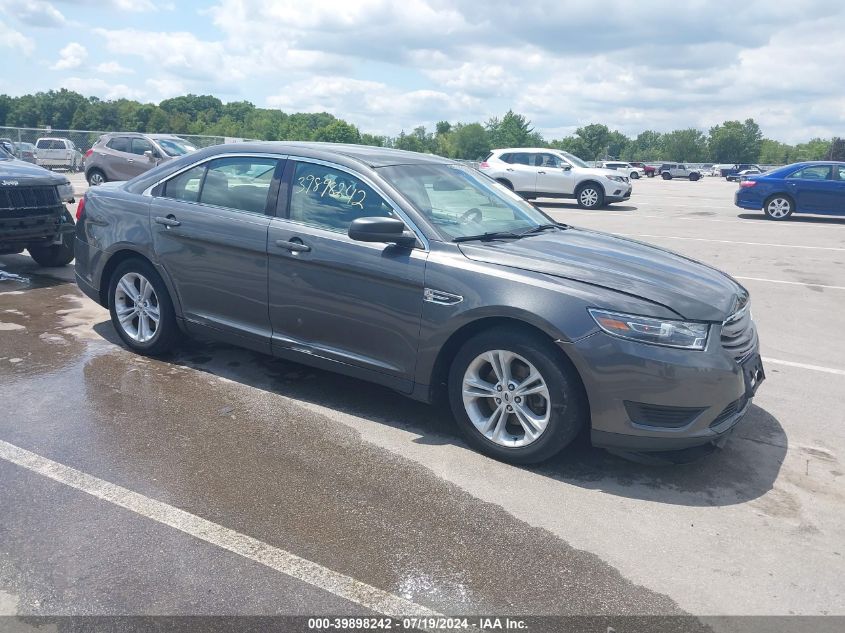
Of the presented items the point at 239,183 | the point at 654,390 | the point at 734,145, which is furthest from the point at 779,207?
the point at 734,145

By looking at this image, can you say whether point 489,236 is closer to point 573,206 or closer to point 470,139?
point 573,206

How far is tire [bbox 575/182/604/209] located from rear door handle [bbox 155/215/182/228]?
56.8 feet

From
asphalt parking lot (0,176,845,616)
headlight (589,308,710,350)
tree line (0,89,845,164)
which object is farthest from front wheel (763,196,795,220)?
tree line (0,89,845,164)

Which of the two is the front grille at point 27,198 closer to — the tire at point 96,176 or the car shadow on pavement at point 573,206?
the tire at point 96,176

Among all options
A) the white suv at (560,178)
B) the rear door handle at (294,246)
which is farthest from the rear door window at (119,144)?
the rear door handle at (294,246)

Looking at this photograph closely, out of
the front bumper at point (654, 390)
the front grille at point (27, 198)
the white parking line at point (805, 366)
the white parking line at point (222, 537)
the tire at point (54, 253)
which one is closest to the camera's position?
the white parking line at point (222, 537)

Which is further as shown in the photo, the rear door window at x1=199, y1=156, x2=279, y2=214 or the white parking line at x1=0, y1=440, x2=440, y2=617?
the rear door window at x1=199, y1=156, x2=279, y2=214

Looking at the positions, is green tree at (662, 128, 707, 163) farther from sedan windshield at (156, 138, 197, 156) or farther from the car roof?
the car roof

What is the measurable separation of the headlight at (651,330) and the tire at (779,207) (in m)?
16.4

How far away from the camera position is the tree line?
281ft

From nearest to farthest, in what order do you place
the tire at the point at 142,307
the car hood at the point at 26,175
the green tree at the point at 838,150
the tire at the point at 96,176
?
the tire at the point at 142,307 → the car hood at the point at 26,175 → the tire at the point at 96,176 → the green tree at the point at 838,150

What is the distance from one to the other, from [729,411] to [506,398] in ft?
3.81

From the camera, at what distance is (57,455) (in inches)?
160

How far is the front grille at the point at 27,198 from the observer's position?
824 centimetres
